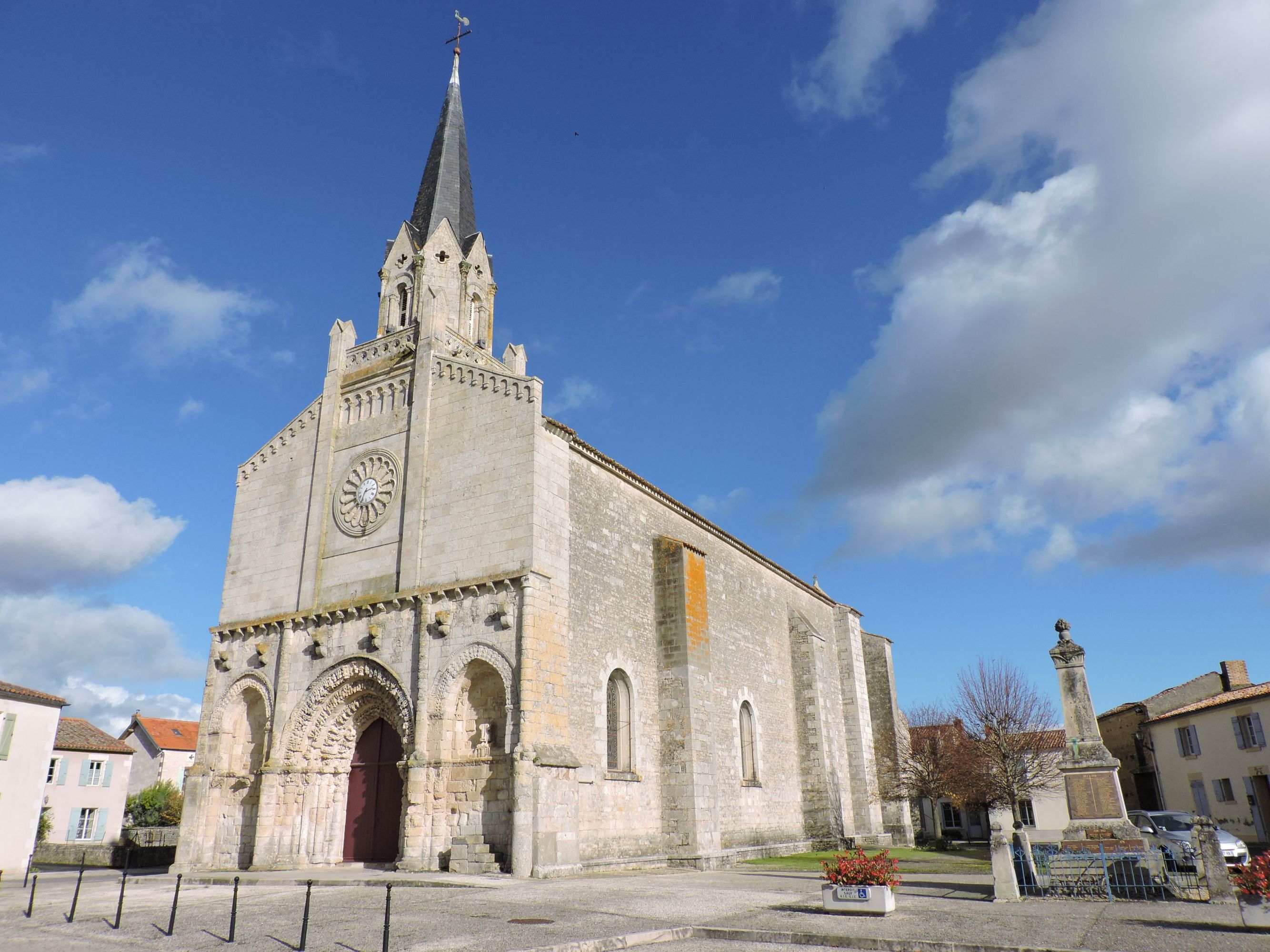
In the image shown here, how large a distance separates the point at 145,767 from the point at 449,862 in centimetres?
4625

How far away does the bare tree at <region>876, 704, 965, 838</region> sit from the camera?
32.9 m

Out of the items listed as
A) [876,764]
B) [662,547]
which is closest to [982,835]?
[876,764]

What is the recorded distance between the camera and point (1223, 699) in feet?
106

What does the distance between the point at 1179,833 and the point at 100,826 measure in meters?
41.1

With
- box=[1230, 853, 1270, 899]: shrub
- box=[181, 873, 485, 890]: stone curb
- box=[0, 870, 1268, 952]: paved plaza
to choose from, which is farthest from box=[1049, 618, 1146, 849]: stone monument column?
box=[181, 873, 485, 890]: stone curb

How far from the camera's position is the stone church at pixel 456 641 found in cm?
1780

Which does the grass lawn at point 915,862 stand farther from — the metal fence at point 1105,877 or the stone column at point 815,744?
the metal fence at point 1105,877

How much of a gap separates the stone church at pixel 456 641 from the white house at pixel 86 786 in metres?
20.3

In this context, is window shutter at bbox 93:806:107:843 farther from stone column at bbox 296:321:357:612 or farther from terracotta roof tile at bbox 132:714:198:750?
stone column at bbox 296:321:357:612

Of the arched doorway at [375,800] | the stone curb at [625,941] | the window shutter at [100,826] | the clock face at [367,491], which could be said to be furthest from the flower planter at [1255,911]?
the window shutter at [100,826]

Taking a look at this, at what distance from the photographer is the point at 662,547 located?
75.7 feet

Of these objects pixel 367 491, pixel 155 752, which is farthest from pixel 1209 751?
pixel 155 752

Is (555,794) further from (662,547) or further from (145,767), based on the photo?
(145,767)

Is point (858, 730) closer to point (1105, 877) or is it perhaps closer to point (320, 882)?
point (1105, 877)
